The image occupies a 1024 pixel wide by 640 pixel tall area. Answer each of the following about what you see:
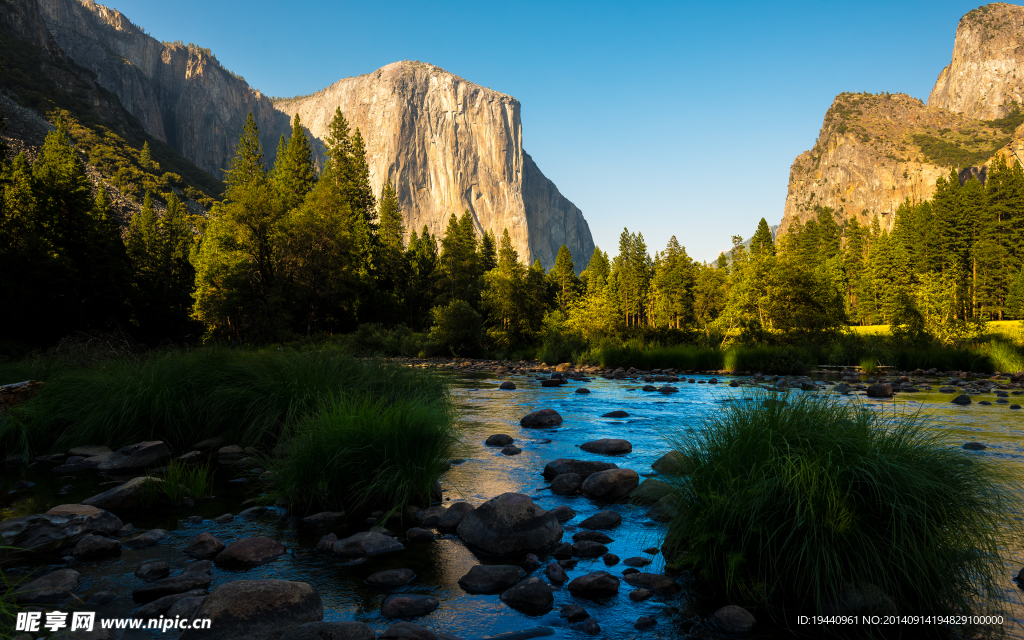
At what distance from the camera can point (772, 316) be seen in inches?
1271

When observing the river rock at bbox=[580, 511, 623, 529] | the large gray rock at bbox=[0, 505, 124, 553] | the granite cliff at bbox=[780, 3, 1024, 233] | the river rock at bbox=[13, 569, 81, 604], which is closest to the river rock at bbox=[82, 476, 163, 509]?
the large gray rock at bbox=[0, 505, 124, 553]

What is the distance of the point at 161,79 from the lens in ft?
584

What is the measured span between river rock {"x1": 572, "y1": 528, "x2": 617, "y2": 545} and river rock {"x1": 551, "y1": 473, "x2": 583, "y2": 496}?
4.77 feet

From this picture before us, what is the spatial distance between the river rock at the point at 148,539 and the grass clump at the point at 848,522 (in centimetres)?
447

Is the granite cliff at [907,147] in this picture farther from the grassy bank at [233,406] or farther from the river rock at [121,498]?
the river rock at [121,498]

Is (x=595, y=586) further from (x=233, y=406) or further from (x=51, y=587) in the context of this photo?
(x=233, y=406)

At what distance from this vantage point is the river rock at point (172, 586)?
11.5 ft

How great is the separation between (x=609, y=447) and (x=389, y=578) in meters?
5.11

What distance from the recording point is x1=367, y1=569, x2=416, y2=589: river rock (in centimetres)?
386

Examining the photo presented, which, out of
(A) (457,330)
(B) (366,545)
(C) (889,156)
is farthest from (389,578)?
(C) (889,156)

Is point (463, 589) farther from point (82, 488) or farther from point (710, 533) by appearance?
point (82, 488)

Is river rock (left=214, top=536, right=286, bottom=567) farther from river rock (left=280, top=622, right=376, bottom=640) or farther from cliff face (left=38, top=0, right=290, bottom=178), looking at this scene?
cliff face (left=38, top=0, right=290, bottom=178)

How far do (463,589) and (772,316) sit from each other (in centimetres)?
3307

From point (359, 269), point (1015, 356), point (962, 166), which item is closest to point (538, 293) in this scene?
point (359, 269)
